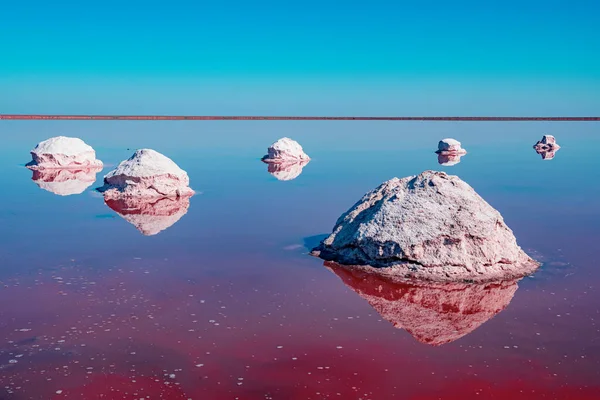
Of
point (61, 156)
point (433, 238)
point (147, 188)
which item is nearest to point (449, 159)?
point (61, 156)

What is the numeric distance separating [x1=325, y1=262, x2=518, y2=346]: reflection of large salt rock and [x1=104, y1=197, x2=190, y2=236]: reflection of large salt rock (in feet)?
14.0

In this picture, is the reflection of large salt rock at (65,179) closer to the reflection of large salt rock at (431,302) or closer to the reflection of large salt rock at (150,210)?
the reflection of large salt rock at (150,210)

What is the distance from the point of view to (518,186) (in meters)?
16.8

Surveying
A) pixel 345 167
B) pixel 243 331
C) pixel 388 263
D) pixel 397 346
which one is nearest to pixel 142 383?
pixel 243 331

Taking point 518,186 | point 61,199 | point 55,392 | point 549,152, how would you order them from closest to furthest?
point 55,392 → point 61,199 → point 518,186 → point 549,152

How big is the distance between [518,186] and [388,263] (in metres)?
10.2

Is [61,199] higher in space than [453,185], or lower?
lower

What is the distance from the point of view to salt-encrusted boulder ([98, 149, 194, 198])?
13.6 m

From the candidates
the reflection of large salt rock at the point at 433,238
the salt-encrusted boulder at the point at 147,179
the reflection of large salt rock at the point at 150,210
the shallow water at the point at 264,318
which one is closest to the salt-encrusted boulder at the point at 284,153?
the salt-encrusted boulder at the point at 147,179

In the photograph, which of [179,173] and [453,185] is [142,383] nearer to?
[453,185]

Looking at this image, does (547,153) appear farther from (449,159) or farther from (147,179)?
(147,179)

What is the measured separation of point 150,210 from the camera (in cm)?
1234

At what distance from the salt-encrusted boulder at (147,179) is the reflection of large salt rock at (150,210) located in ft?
0.73

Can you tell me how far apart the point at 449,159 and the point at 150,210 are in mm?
16417
